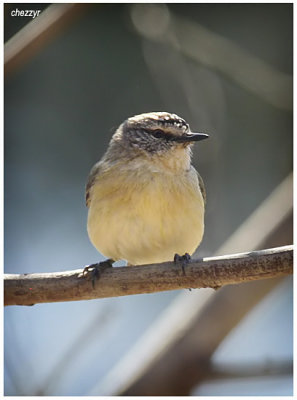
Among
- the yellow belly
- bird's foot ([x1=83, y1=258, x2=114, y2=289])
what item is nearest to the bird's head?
the yellow belly

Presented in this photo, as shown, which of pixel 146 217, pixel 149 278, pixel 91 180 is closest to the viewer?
pixel 149 278

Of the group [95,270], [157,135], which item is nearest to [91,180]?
[157,135]

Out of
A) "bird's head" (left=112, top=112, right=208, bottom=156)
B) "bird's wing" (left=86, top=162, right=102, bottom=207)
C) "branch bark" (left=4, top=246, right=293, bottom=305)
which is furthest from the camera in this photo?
"bird's wing" (left=86, top=162, right=102, bottom=207)

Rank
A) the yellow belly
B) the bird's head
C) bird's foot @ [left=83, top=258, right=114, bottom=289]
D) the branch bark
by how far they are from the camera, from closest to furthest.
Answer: the branch bark, bird's foot @ [left=83, top=258, right=114, bottom=289], the yellow belly, the bird's head

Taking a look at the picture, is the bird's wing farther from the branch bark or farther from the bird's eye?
the branch bark

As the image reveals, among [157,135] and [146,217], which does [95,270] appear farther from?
[157,135]

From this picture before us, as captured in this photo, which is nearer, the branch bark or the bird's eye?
the branch bark

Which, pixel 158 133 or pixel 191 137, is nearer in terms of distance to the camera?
pixel 191 137

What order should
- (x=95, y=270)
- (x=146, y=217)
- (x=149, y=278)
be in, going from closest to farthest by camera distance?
(x=149, y=278), (x=95, y=270), (x=146, y=217)

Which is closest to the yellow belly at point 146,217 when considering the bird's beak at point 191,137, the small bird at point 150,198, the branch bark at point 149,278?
the small bird at point 150,198
